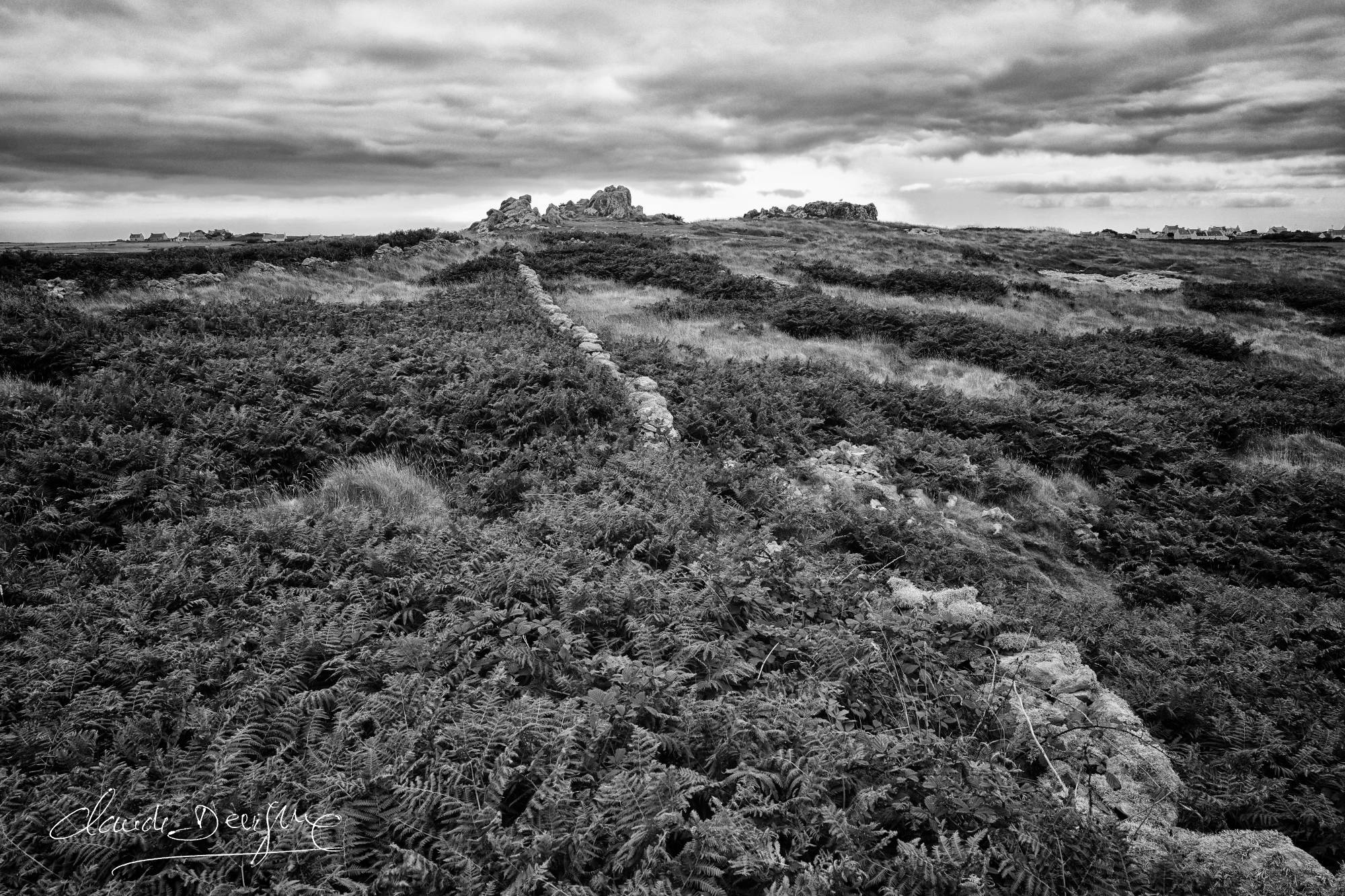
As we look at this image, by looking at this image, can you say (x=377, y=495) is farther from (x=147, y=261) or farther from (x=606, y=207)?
(x=606, y=207)

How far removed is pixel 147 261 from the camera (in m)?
19.8

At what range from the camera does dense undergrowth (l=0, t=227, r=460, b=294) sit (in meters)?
17.3

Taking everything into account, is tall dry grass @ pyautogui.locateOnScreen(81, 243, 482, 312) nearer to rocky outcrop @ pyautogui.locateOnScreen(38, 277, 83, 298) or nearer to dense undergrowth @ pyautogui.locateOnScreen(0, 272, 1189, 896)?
rocky outcrop @ pyautogui.locateOnScreen(38, 277, 83, 298)

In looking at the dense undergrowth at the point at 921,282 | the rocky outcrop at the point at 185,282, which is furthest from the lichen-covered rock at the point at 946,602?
the dense undergrowth at the point at 921,282

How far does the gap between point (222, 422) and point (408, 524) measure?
10.4 ft

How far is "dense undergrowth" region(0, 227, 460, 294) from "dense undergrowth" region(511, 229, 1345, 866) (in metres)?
15.3

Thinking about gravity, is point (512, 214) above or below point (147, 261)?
above

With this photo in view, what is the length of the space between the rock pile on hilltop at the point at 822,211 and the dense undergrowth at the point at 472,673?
251ft

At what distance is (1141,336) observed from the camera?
→ 19.0m

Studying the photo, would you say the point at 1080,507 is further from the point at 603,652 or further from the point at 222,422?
the point at 222,422

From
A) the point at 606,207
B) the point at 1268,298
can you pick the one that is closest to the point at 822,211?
the point at 606,207

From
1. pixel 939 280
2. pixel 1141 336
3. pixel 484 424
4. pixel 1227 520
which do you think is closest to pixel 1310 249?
pixel 939 280
